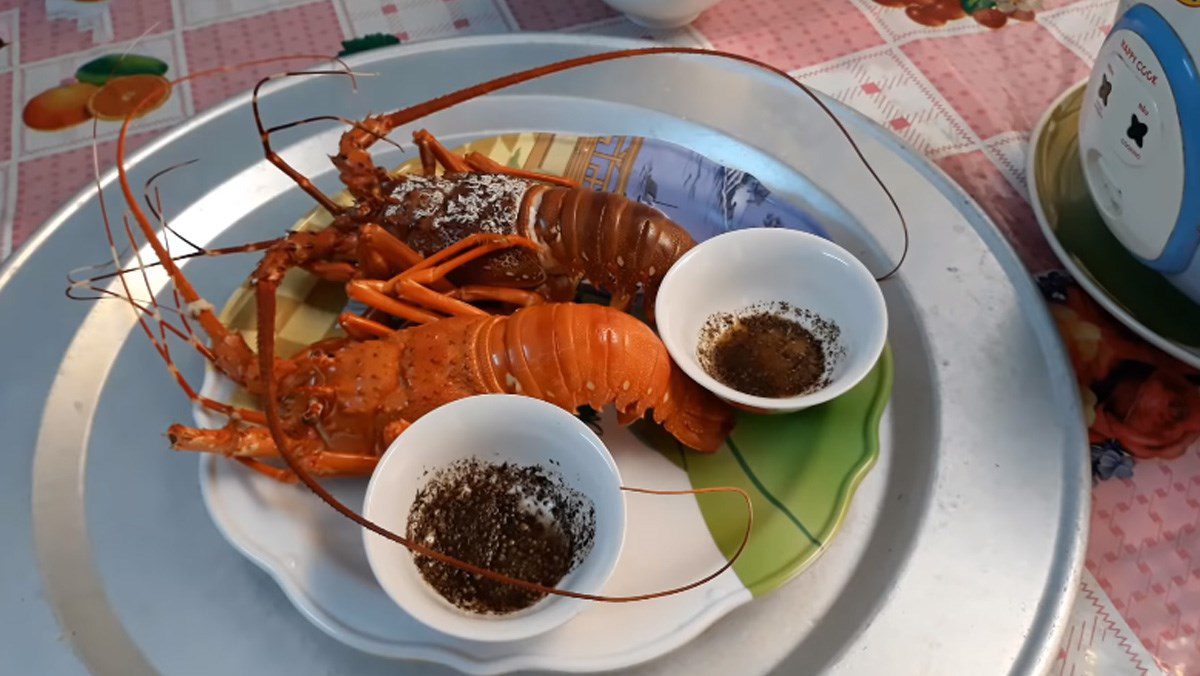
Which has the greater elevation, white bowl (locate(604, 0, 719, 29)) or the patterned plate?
white bowl (locate(604, 0, 719, 29))

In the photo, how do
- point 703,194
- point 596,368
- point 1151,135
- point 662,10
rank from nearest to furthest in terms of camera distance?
1. point 1151,135
2. point 596,368
3. point 703,194
4. point 662,10

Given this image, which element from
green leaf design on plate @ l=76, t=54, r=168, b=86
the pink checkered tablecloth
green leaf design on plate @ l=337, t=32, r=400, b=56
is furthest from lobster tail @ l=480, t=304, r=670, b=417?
green leaf design on plate @ l=76, t=54, r=168, b=86

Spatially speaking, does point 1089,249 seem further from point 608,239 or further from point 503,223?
point 503,223

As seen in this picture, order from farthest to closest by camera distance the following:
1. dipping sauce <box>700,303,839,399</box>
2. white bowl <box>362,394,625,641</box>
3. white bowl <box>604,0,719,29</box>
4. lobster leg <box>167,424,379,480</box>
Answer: white bowl <box>604,0,719,29</box>, dipping sauce <box>700,303,839,399</box>, lobster leg <box>167,424,379,480</box>, white bowl <box>362,394,625,641</box>

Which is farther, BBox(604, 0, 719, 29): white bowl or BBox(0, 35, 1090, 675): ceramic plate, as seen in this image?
BBox(604, 0, 719, 29): white bowl

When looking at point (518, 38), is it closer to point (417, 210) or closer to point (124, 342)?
point (417, 210)

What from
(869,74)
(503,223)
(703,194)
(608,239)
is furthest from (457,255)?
(869,74)

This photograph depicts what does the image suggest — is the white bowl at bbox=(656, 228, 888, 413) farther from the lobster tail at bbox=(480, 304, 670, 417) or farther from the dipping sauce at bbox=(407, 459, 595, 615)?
the dipping sauce at bbox=(407, 459, 595, 615)
